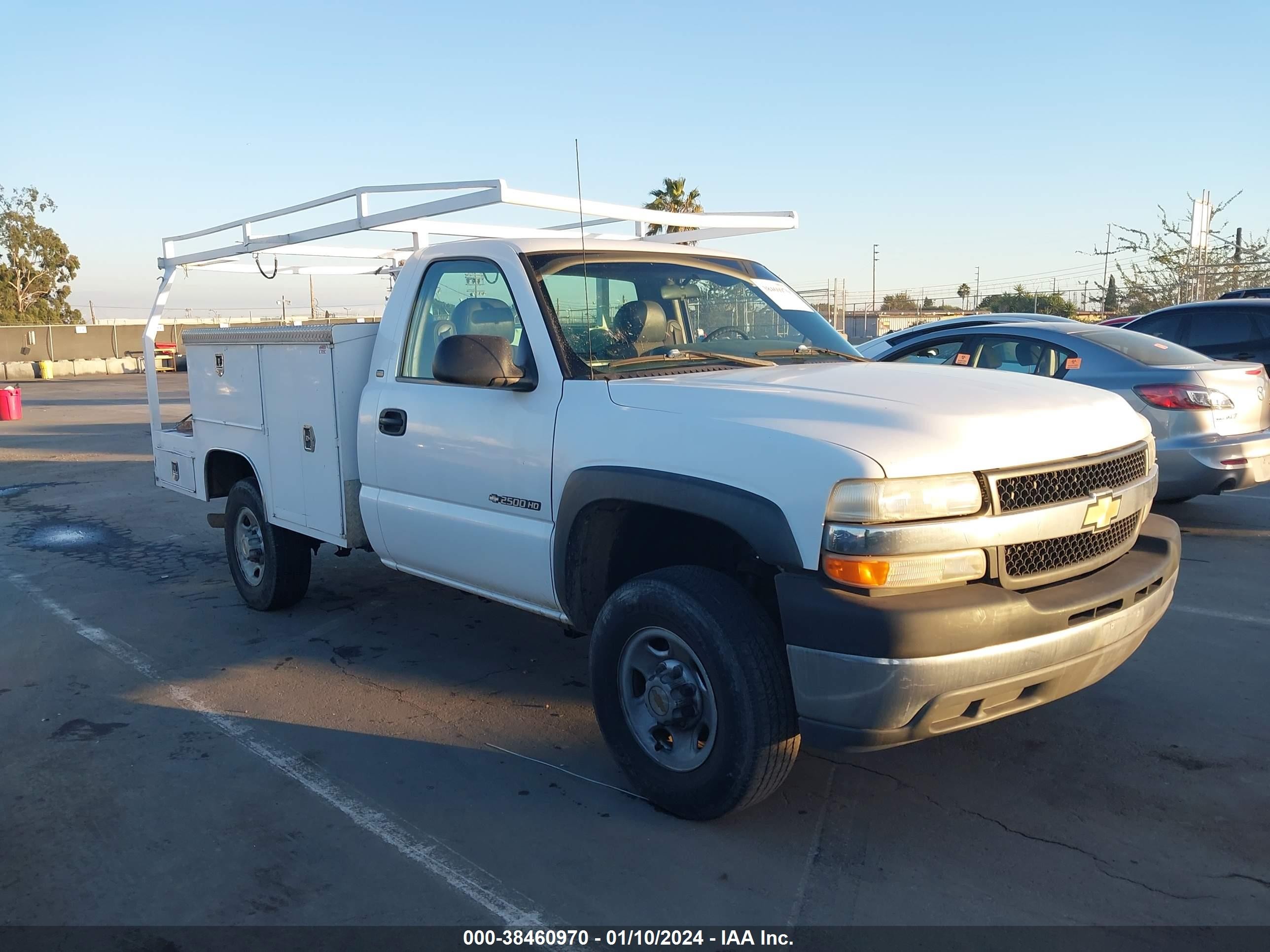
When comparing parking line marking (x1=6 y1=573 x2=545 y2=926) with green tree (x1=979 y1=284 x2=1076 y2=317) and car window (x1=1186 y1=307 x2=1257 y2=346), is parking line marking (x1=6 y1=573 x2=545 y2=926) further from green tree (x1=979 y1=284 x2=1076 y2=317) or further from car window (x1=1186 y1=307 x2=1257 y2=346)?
green tree (x1=979 y1=284 x2=1076 y2=317)

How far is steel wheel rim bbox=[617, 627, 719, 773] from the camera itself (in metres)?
3.43

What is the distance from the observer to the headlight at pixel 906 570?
2938 millimetres

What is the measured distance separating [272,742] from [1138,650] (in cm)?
426

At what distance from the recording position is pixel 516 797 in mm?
3738

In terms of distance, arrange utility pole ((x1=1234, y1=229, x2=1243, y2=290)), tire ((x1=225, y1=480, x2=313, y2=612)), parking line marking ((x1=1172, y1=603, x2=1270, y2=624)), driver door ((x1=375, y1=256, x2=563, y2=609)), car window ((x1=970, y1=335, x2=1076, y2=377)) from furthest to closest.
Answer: utility pole ((x1=1234, y1=229, x2=1243, y2=290)), car window ((x1=970, y1=335, x2=1076, y2=377)), tire ((x1=225, y1=480, x2=313, y2=612)), parking line marking ((x1=1172, y1=603, x2=1270, y2=624)), driver door ((x1=375, y1=256, x2=563, y2=609))

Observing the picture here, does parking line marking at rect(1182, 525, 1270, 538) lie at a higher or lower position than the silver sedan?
lower

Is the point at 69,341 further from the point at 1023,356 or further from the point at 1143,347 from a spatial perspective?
the point at 1143,347

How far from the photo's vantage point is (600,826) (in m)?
3.51

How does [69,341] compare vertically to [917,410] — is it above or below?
above

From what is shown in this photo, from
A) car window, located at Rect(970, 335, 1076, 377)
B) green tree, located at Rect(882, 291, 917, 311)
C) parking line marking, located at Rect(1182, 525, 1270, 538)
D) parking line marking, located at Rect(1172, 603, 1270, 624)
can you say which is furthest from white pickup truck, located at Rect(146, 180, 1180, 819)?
green tree, located at Rect(882, 291, 917, 311)

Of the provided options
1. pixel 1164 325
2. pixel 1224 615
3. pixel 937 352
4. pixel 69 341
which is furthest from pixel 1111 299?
pixel 69 341

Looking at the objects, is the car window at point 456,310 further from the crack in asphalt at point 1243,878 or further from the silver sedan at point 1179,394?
the silver sedan at point 1179,394

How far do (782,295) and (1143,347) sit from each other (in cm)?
422

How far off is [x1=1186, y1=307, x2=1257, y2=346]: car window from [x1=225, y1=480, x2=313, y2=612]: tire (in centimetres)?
926
